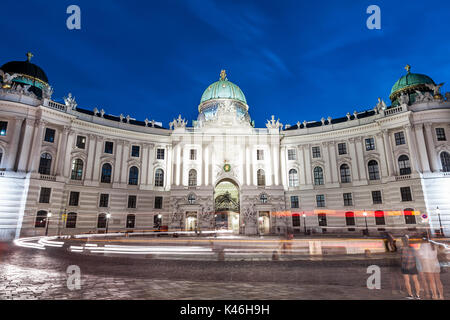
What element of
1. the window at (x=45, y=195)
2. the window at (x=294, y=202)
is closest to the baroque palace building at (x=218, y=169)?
the window at (x=45, y=195)

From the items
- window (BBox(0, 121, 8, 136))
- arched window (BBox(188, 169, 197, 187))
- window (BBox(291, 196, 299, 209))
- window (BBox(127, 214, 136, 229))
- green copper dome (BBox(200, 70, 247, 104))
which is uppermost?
green copper dome (BBox(200, 70, 247, 104))

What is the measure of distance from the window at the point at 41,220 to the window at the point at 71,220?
134 inches

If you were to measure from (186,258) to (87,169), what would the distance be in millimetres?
33650

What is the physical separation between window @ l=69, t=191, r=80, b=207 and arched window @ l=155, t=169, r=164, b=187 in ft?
43.0

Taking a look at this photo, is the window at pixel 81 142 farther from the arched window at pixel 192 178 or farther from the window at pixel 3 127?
the arched window at pixel 192 178

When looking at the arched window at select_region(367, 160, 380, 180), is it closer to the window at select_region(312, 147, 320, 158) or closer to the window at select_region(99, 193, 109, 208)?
the window at select_region(312, 147, 320, 158)

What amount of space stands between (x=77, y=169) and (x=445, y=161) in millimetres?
59013

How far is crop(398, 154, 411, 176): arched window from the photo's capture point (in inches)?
1538

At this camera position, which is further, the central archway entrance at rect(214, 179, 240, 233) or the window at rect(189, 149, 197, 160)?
the window at rect(189, 149, 197, 160)

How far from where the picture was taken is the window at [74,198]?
3900 centimetres

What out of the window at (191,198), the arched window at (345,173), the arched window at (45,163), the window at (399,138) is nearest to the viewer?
the arched window at (45,163)

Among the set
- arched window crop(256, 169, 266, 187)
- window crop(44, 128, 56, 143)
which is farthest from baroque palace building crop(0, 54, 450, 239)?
arched window crop(256, 169, 266, 187)
